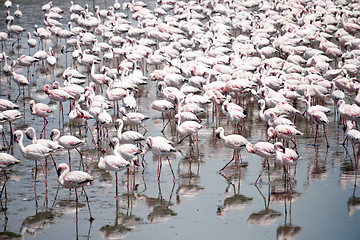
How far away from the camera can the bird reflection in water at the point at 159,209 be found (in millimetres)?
10688

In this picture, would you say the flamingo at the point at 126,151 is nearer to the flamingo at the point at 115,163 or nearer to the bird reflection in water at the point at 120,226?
the flamingo at the point at 115,163

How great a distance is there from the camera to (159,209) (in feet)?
36.3

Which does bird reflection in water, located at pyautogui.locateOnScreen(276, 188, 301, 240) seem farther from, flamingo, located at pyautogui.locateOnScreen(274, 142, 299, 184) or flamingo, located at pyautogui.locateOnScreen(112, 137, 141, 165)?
flamingo, located at pyautogui.locateOnScreen(112, 137, 141, 165)

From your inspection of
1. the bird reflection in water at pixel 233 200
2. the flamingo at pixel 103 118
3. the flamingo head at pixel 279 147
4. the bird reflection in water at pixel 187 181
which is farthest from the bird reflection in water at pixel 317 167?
A: the flamingo at pixel 103 118

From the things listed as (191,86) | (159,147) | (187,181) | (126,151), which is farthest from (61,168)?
(191,86)

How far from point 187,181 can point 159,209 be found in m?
1.56

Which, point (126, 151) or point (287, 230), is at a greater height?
point (126, 151)

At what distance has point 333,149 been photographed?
14320 mm

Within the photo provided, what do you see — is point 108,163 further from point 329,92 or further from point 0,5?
point 0,5

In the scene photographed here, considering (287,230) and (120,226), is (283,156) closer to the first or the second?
(287,230)

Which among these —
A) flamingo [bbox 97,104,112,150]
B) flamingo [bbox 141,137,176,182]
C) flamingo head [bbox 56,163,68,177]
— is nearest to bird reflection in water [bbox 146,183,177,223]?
flamingo [bbox 141,137,176,182]

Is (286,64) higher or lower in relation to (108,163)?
higher

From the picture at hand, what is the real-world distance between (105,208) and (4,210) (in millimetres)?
1908

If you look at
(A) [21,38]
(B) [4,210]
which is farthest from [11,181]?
(A) [21,38]
